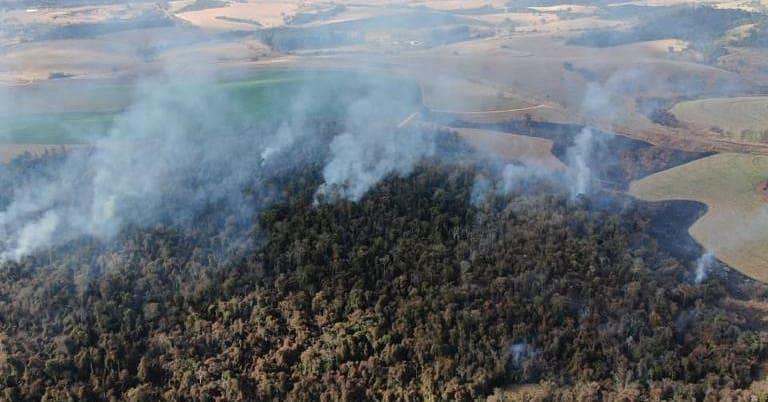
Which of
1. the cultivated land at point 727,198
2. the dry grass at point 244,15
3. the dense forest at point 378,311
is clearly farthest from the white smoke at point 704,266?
the dry grass at point 244,15

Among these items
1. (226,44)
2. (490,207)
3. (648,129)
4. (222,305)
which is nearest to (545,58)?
(648,129)

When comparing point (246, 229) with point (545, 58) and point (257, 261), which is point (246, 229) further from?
point (545, 58)

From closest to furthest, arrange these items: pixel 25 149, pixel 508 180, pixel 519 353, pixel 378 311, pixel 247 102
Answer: pixel 519 353
pixel 378 311
pixel 508 180
pixel 25 149
pixel 247 102

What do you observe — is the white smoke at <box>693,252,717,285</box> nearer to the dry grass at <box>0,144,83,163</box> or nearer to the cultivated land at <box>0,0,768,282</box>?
the cultivated land at <box>0,0,768,282</box>

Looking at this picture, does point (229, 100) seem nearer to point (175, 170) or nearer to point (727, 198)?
point (175, 170)

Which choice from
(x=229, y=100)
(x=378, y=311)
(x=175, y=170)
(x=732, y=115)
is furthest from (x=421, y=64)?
(x=378, y=311)
